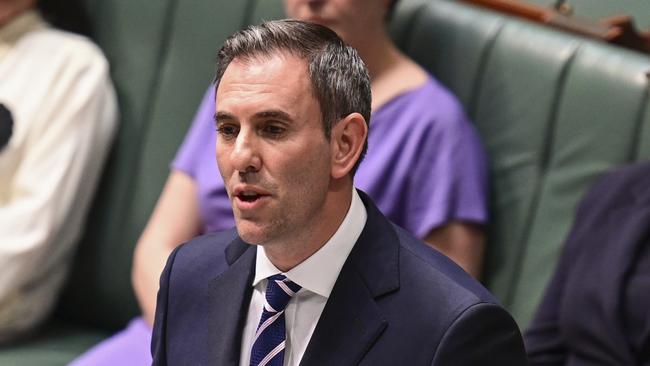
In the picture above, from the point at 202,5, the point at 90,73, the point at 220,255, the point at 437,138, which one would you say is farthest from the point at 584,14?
the point at 220,255

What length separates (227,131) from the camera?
1.04 metres

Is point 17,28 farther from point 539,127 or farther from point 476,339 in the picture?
point 476,339

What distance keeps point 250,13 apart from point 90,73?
32 centimetres

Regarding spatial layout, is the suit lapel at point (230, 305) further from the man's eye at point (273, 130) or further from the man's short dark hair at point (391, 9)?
the man's short dark hair at point (391, 9)

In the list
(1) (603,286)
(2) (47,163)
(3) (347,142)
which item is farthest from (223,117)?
(2) (47,163)

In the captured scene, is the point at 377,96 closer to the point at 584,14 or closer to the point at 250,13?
the point at 250,13

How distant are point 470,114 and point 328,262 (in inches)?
36.0

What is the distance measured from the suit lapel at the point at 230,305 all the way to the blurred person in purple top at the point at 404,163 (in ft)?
2.16

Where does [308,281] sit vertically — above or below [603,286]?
above

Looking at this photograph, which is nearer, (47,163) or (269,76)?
(269,76)

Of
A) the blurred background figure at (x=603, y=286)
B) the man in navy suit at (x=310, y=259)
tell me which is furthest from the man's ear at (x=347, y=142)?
the blurred background figure at (x=603, y=286)

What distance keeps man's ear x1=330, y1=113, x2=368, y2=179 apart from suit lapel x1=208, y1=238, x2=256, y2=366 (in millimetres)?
146

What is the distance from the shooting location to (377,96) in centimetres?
186

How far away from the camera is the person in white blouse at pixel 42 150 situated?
203cm
